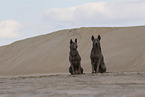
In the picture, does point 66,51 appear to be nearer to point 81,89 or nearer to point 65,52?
point 65,52

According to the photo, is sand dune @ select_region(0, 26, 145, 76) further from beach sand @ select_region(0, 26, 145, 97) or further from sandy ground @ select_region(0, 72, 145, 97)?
sandy ground @ select_region(0, 72, 145, 97)

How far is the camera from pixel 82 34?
42.9 metres

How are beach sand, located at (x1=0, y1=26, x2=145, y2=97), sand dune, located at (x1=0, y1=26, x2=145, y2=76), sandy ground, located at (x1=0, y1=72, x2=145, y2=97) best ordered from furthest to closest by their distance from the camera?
sand dune, located at (x1=0, y1=26, x2=145, y2=76)
beach sand, located at (x1=0, y1=26, x2=145, y2=97)
sandy ground, located at (x1=0, y1=72, x2=145, y2=97)

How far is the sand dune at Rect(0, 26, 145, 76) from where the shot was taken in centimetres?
2742

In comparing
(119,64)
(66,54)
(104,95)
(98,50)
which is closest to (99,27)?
(66,54)

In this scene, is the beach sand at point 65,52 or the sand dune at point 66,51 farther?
the sand dune at point 66,51

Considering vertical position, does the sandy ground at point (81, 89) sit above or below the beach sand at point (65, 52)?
below

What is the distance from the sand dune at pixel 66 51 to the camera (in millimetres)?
27417

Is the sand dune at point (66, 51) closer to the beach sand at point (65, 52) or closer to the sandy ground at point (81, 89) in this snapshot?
the beach sand at point (65, 52)

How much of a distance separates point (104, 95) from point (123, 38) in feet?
101

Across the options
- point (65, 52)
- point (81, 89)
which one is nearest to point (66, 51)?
point (65, 52)

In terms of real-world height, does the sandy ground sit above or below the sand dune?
below

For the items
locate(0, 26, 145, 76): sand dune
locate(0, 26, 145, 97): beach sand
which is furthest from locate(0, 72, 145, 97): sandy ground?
locate(0, 26, 145, 76): sand dune

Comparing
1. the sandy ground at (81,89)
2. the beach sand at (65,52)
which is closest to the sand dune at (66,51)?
the beach sand at (65,52)
